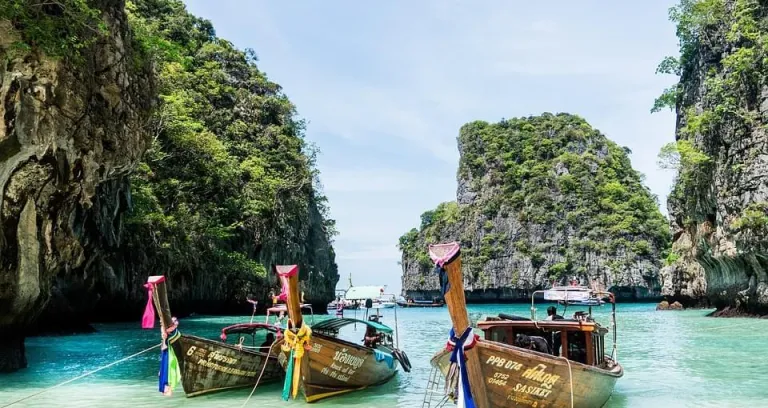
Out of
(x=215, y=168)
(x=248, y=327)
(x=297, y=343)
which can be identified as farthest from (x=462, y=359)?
(x=215, y=168)

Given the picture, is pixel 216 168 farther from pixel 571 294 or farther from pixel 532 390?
pixel 532 390

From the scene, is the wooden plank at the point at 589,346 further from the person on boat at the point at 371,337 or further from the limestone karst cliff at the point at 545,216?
the limestone karst cliff at the point at 545,216

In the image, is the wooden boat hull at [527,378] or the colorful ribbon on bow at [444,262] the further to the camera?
the wooden boat hull at [527,378]

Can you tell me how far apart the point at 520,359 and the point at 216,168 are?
28005 millimetres

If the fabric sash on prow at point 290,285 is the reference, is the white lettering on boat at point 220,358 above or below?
below

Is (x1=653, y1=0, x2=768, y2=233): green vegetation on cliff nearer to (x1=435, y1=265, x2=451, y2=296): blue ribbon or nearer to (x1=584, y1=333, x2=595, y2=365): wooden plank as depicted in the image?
(x1=584, y1=333, x2=595, y2=365): wooden plank

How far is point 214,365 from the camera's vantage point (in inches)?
423

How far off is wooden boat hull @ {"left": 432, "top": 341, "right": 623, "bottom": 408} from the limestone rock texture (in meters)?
9.42

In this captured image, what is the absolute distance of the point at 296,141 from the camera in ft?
148

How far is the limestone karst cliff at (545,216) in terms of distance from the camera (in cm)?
7162

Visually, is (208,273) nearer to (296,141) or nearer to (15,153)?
(296,141)

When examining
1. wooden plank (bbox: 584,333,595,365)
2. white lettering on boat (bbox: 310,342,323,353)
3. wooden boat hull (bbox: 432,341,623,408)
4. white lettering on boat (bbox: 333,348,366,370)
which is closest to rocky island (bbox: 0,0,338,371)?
white lettering on boat (bbox: 310,342,323,353)

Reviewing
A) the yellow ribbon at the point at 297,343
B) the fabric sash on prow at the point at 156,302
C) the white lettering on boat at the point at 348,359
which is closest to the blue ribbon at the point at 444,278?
the yellow ribbon at the point at 297,343

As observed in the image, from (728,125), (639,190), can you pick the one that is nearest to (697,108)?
(728,125)
